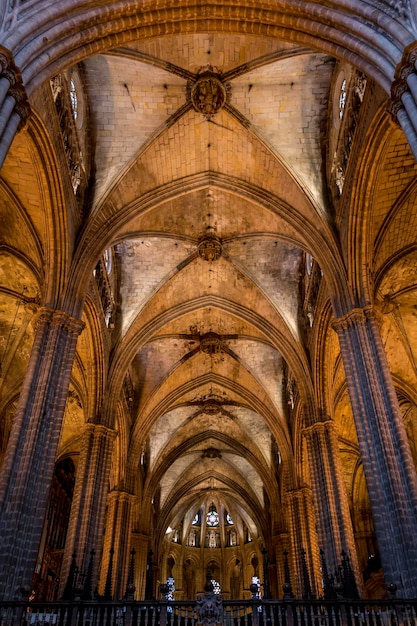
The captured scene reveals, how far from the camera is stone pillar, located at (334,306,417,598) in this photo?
1015cm

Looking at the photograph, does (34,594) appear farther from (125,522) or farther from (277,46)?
(277,46)

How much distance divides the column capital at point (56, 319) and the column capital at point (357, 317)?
6417 mm

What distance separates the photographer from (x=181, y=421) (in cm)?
2964

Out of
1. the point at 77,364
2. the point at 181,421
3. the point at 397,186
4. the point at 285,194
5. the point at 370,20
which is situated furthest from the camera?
the point at 181,421

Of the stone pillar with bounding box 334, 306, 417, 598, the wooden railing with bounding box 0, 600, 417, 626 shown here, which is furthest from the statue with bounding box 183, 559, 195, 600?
the wooden railing with bounding box 0, 600, 417, 626

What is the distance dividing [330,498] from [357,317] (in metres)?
5.51

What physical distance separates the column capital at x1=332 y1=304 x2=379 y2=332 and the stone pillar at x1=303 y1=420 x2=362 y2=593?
16.0 ft

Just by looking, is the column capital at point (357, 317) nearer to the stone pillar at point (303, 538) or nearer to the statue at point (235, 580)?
the stone pillar at point (303, 538)

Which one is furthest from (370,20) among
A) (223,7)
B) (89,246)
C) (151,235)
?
(151,235)

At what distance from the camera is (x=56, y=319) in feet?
44.7

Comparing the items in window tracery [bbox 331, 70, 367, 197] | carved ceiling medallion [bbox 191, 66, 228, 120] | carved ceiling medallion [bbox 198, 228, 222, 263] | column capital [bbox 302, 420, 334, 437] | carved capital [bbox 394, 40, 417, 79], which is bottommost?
column capital [bbox 302, 420, 334, 437]

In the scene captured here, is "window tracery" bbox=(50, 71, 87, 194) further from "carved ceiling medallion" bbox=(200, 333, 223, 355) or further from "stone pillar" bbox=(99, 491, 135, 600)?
"stone pillar" bbox=(99, 491, 135, 600)

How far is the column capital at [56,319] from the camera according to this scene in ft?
44.5

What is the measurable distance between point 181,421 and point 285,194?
16.2 m
